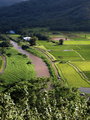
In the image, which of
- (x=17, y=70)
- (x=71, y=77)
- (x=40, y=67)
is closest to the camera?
(x=71, y=77)

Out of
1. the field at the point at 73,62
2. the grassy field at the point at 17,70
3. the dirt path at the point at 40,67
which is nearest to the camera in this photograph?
the grassy field at the point at 17,70

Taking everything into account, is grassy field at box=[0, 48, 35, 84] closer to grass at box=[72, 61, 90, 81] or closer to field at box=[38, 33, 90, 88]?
field at box=[38, 33, 90, 88]

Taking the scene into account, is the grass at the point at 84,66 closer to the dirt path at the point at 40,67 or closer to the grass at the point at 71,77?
the grass at the point at 71,77

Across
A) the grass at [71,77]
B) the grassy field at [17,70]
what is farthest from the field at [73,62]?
the grassy field at [17,70]

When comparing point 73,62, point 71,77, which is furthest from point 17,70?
point 73,62

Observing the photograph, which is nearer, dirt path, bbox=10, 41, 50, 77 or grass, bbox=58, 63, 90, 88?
grass, bbox=58, 63, 90, 88

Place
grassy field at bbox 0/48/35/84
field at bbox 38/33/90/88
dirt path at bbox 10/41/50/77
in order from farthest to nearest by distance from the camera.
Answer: dirt path at bbox 10/41/50/77
field at bbox 38/33/90/88
grassy field at bbox 0/48/35/84

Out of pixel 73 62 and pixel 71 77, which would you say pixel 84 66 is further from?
pixel 71 77

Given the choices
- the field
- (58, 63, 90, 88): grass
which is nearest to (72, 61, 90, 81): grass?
the field

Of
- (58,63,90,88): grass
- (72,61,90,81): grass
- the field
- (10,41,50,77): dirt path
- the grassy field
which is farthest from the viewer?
(72,61,90,81): grass
